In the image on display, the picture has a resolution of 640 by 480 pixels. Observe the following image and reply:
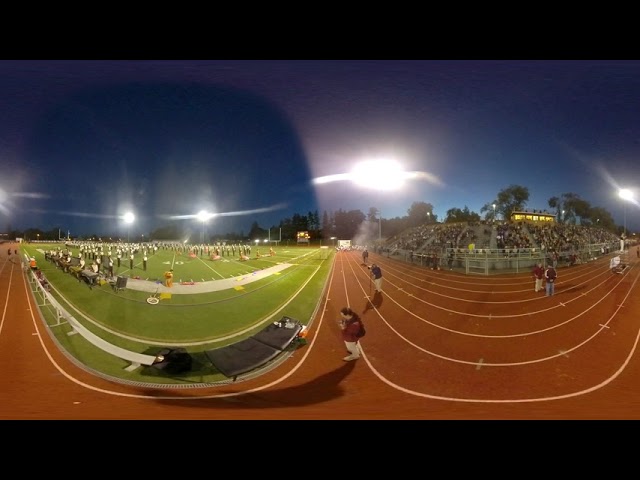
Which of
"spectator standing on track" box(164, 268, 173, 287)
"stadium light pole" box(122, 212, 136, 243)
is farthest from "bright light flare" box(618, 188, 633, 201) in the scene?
"stadium light pole" box(122, 212, 136, 243)

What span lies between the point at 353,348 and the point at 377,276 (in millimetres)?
887

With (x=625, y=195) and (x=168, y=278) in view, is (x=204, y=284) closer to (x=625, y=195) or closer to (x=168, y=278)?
(x=168, y=278)

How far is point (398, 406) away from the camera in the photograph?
2555 mm

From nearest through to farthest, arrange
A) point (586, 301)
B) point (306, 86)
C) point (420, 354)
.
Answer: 1. point (420, 354)
2. point (306, 86)
3. point (586, 301)

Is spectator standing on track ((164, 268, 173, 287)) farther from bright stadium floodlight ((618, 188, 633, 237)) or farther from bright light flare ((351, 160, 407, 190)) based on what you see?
bright stadium floodlight ((618, 188, 633, 237))

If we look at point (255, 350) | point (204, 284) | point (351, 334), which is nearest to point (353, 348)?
point (351, 334)

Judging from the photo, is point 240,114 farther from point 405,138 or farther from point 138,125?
point 405,138

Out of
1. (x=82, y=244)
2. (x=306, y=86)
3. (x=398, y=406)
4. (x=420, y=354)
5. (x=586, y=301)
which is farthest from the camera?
(x=82, y=244)

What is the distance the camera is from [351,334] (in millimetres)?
2820

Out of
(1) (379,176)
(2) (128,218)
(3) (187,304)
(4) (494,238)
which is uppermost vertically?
(1) (379,176)

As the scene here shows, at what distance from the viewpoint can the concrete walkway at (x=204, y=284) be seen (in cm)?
313

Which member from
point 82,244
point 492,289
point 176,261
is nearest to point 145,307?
point 176,261

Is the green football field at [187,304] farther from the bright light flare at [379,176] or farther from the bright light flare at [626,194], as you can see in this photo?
the bright light flare at [626,194]

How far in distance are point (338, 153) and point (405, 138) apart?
82 centimetres
